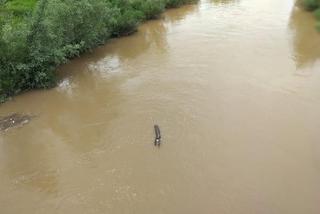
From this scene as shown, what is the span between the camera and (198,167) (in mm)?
9617

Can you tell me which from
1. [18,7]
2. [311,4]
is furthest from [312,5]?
[18,7]

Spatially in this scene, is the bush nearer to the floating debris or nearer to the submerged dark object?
the submerged dark object

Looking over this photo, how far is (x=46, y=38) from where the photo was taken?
13766 millimetres

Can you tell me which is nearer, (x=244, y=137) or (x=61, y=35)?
(x=244, y=137)

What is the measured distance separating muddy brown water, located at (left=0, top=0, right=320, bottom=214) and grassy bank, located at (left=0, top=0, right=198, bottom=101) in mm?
631

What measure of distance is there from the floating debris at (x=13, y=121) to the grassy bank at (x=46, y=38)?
1.23 metres

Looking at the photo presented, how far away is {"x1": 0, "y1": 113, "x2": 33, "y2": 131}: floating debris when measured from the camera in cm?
1194

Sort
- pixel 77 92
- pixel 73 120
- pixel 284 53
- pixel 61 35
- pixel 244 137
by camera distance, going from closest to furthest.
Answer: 1. pixel 244 137
2. pixel 73 120
3. pixel 77 92
4. pixel 61 35
5. pixel 284 53

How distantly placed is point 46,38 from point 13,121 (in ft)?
10.9

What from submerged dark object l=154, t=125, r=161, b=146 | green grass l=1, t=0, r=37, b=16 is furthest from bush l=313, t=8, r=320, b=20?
green grass l=1, t=0, r=37, b=16

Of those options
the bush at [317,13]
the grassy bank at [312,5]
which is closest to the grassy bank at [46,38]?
the bush at [317,13]

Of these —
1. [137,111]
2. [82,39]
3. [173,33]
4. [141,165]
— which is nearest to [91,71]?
[82,39]

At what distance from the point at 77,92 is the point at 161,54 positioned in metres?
4.32

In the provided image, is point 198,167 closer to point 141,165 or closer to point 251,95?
point 141,165
